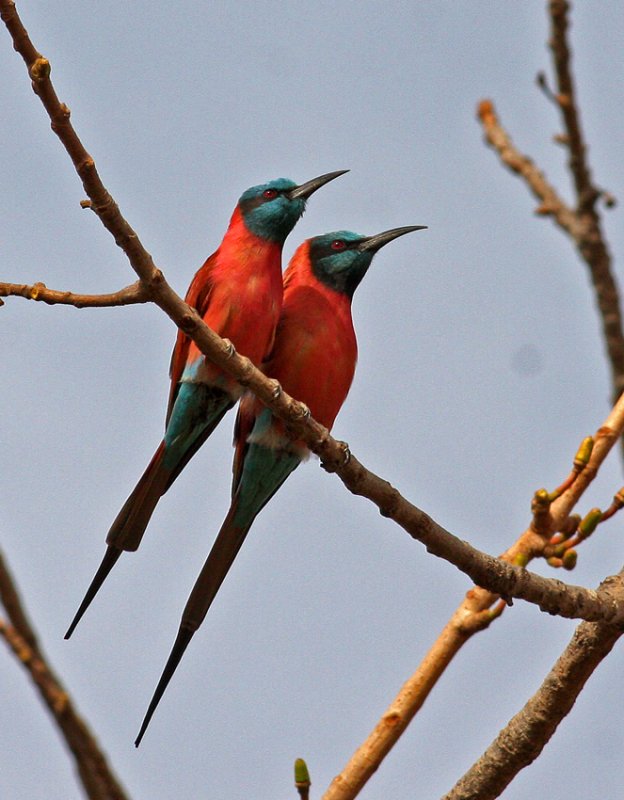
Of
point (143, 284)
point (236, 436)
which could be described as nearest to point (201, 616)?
point (236, 436)

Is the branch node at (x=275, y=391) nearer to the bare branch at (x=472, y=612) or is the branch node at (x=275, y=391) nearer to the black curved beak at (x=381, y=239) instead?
the bare branch at (x=472, y=612)

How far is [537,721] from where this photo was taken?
488 cm

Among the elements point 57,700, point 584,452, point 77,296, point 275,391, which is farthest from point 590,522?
point 57,700

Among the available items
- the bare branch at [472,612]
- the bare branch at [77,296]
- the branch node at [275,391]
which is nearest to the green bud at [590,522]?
the bare branch at [472,612]

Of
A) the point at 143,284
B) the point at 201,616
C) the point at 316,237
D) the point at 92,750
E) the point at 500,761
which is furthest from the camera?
the point at 316,237

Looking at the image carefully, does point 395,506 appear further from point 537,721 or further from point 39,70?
point 39,70

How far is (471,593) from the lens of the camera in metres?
5.40

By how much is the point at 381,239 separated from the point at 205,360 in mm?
1805

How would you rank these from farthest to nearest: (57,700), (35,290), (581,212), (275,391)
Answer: (581,212) < (275,391) < (35,290) < (57,700)

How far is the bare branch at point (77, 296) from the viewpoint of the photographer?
4.34m

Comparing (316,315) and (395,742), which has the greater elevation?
(316,315)

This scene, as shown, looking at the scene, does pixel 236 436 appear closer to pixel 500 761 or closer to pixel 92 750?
pixel 500 761

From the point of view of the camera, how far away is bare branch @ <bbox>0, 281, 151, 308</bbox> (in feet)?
14.2

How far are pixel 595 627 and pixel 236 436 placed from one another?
220cm
